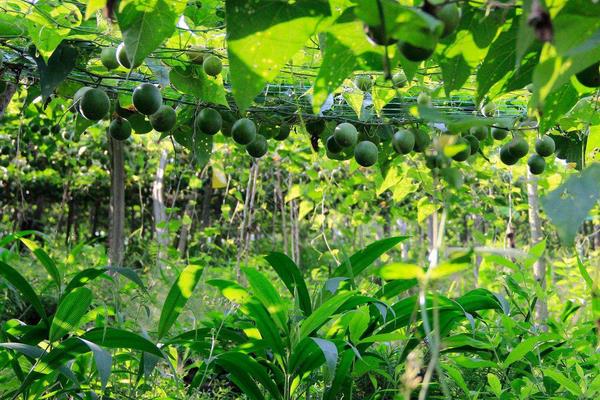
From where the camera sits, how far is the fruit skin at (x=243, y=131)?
1.69 metres

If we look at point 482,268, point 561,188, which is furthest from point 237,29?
point 482,268

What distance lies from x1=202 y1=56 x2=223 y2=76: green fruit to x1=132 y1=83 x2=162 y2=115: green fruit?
134 mm

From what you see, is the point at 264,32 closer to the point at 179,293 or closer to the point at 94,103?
the point at 94,103

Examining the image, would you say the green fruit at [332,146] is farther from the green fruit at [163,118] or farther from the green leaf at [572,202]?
the green leaf at [572,202]

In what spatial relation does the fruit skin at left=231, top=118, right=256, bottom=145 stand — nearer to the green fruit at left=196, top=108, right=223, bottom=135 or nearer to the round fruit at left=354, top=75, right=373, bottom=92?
the green fruit at left=196, top=108, right=223, bottom=135

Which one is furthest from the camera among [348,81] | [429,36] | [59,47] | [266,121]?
[266,121]

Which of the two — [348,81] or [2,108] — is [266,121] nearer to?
[348,81]

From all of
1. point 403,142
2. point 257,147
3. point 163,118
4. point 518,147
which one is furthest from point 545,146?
point 163,118

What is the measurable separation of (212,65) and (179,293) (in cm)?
68

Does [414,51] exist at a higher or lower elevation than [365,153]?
lower

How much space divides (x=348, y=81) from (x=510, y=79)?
1058 millimetres

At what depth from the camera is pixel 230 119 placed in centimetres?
185

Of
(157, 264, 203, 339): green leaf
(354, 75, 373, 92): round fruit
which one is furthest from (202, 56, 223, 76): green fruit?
(157, 264, 203, 339): green leaf

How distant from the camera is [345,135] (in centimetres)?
174
